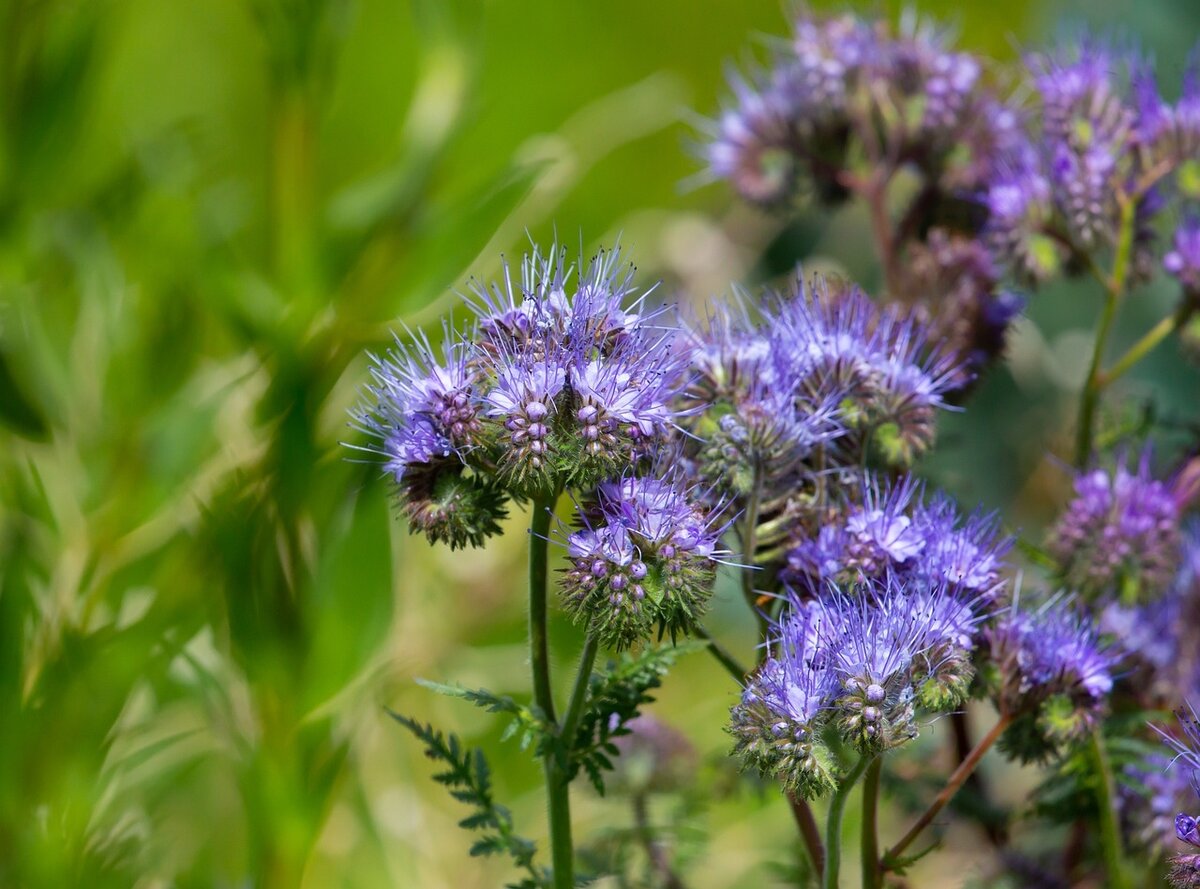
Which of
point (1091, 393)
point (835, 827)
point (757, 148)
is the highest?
point (757, 148)

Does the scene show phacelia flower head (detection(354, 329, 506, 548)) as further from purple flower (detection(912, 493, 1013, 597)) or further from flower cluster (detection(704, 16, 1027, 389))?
flower cluster (detection(704, 16, 1027, 389))

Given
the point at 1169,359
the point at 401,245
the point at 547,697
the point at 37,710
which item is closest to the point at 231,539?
the point at 37,710

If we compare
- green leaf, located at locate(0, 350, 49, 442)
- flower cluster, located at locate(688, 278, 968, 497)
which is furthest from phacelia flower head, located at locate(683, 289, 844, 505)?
green leaf, located at locate(0, 350, 49, 442)

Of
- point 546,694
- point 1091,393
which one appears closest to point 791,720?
point 546,694

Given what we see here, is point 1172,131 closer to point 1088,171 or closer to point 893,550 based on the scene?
point 1088,171

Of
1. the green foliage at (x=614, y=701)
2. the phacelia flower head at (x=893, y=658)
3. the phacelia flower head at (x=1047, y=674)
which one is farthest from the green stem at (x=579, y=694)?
the phacelia flower head at (x=1047, y=674)

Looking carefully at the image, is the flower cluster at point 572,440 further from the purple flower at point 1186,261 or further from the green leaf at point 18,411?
the green leaf at point 18,411
